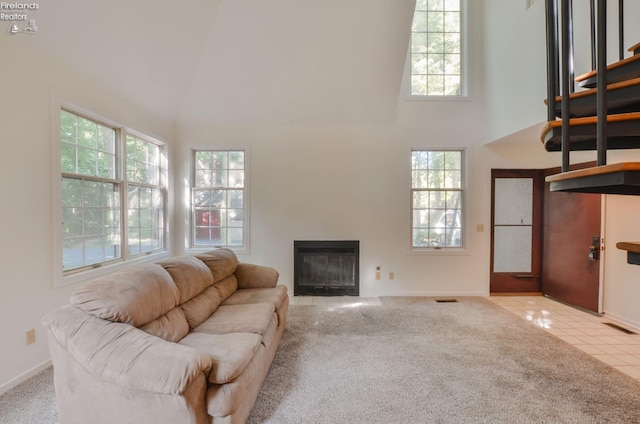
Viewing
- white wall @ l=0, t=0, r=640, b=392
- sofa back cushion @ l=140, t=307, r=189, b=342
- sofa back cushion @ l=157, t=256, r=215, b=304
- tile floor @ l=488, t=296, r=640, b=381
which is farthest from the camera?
white wall @ l=0, t=0, r=640, b=392

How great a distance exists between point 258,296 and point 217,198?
2.19 metres

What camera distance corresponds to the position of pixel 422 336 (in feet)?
9.21

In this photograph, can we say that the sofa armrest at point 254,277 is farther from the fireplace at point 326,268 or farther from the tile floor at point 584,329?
the tile floor at point 584,329

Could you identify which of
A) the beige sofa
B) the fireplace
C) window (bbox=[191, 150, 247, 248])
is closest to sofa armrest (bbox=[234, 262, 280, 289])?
the beige sofa

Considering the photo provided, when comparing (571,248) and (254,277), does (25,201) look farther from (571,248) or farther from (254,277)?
(571,248)

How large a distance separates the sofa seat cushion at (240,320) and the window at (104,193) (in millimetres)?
1578

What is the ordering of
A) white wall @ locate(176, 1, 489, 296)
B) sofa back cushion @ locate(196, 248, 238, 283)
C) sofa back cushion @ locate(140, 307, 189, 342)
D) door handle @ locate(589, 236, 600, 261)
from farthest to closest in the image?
1. white wall @ locate(176, 1, 489, 296)
2. door handle @ locate(589, 236, 600, 261)
3. sofa back cushion @ locate(196, 248, 238, 283)
4. sofa back cushion @ locate(140, 307, 189, 342)

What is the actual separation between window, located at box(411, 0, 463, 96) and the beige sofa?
4227 mm

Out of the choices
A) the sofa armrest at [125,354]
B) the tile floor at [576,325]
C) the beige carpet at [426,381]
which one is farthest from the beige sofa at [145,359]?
the tile floor at [576,325]

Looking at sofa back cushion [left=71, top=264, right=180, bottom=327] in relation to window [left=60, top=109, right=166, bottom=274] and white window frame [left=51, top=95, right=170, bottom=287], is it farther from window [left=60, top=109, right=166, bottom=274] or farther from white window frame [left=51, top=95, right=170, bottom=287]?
window [left=60, top=109, right=166, bottom=274]

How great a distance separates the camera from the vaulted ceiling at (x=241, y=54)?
2449 mm

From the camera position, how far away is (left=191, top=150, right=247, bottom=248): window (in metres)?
4.25

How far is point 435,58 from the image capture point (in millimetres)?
4266

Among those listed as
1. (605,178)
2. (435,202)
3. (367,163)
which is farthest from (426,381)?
(367,163)
